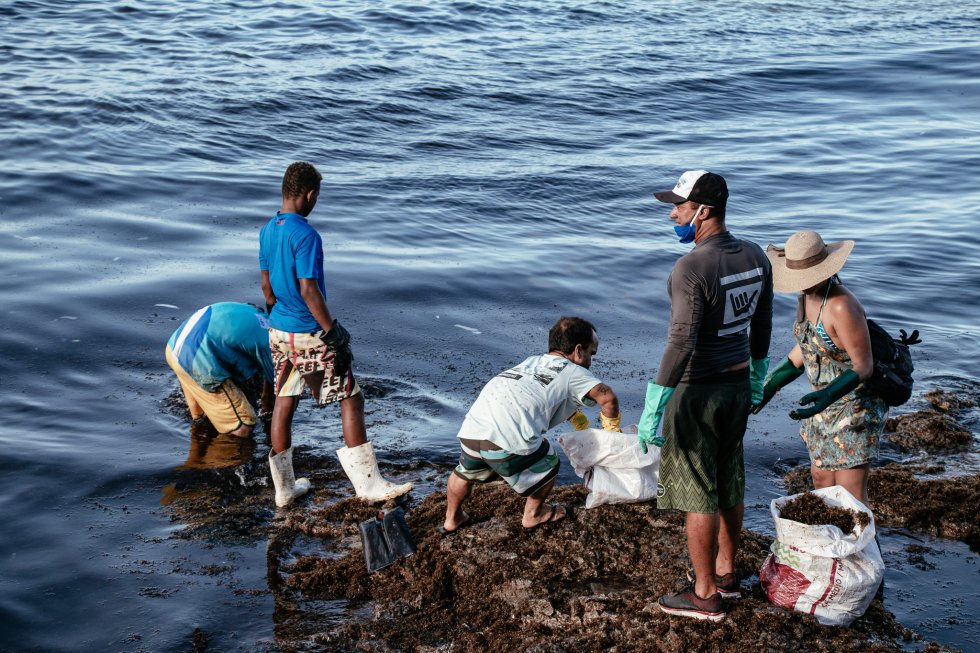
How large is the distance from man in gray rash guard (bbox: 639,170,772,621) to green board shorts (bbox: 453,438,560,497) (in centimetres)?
78

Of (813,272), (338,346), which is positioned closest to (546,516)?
(338,346)

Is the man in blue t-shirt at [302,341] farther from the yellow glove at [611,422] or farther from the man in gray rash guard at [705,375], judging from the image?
the man in gray rash guard at [705,375]

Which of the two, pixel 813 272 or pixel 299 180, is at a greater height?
pixel 299 180

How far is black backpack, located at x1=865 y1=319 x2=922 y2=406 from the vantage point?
192 inches

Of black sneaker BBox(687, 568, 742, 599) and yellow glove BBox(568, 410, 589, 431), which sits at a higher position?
yellow glove BBox(568, 410, 589, 431)

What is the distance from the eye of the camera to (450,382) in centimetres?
819

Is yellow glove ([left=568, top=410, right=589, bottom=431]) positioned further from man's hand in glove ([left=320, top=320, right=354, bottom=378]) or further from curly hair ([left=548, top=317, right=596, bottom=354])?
man's hand in glove ([left=320, top=320, right=354, bottom=378])

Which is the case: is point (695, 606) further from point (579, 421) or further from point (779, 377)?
point (779, 377)

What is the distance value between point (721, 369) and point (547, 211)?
32.7 feet

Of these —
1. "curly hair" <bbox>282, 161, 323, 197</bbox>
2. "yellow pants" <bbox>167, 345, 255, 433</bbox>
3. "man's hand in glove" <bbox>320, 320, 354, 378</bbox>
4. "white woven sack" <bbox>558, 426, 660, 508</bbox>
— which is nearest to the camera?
"white woven sack" <bbox>558, 426, 660, 508</bbox>

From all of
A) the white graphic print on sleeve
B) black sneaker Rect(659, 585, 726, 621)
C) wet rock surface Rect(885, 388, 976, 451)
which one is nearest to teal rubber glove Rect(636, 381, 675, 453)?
the white graphic print on sleeve

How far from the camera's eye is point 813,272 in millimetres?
4816

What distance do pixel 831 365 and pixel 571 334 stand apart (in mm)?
1345

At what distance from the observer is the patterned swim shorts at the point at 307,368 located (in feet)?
18.9
